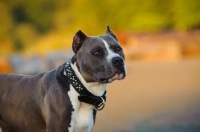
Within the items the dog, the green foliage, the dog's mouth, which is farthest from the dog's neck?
the green foliage

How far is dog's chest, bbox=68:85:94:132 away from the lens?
19.3 feet

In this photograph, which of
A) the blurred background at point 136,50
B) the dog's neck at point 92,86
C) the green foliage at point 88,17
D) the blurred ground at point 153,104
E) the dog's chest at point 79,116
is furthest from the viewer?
the green foliage at point 88,17

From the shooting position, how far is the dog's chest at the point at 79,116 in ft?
19.3

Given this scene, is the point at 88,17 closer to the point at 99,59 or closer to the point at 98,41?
the point at 98,41

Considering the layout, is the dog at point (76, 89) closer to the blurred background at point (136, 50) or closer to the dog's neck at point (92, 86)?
the dog's neck at point (92, 86)

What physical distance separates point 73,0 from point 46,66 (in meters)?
42.4

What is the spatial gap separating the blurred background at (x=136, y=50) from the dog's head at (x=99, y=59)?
3.23 m

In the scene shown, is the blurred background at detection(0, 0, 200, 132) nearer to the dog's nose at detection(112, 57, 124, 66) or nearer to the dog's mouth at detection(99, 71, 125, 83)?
the dog's mouth at detection(99, 71, 125, 83)

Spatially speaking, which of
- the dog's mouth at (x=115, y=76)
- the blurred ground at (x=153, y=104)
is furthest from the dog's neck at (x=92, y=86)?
the blurred ground at (x=153, y=104)

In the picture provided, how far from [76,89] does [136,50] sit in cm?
2505

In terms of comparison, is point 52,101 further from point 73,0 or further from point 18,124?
point 73,0

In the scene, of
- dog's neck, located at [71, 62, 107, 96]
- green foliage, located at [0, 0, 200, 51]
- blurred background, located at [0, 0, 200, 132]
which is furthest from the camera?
green foliage, located at [0, 0, 200, 51]

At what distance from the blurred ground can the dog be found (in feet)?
9.74

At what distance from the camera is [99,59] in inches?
235
